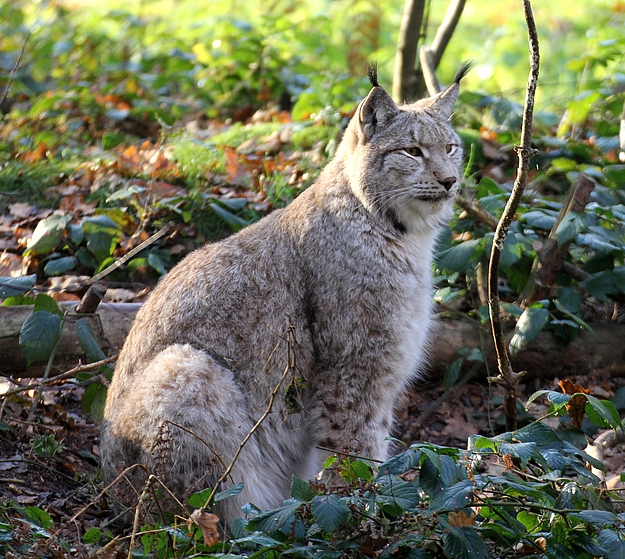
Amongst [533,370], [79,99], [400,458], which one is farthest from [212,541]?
[79,99]

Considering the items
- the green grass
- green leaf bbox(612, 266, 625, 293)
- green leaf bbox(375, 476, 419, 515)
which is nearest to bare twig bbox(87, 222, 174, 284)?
green leaf bbox(375, 476, 419, 515)

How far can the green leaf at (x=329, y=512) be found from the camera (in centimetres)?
246

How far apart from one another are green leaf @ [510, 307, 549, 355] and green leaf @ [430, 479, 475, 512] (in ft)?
7.81

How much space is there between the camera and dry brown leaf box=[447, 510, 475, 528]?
2.59 m

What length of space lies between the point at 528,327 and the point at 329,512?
266 centimetres

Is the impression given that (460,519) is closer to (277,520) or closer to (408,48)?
(277,520)

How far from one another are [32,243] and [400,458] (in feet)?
13.6

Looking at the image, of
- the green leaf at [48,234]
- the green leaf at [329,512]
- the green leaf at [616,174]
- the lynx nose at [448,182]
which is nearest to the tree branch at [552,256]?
the green leaf at [616,174]

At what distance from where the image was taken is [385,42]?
1323cm

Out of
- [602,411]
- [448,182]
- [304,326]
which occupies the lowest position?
[304,326]

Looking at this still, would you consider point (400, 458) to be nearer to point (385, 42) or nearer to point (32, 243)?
point (32, 243)

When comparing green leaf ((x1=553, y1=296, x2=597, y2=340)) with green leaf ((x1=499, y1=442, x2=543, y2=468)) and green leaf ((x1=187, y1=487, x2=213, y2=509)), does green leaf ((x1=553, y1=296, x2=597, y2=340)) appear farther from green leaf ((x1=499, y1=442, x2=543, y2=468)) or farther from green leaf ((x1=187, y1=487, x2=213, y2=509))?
green leaf ((x1=187, y1=487, x2=213, y2=509))

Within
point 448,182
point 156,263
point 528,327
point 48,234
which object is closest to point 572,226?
point 528,327

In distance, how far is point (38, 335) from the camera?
415cm
